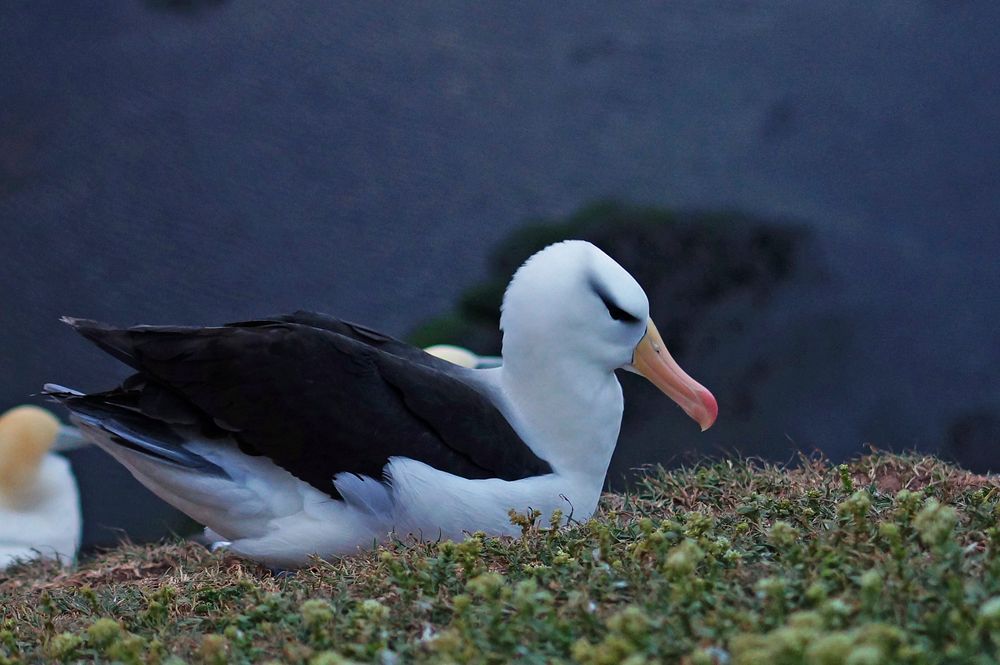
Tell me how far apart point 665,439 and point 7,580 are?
12.9 feet

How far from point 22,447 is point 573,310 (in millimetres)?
3660

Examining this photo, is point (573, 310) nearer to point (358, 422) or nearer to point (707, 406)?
point (707, 406)

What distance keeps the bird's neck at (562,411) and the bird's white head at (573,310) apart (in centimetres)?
1

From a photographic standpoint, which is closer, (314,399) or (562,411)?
(314,399)

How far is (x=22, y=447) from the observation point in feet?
21.1

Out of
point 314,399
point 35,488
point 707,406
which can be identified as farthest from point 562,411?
point 35,488

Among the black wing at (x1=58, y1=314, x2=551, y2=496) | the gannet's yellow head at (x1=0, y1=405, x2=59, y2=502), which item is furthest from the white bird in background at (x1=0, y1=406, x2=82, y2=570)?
the black wing at (x1=58, y1=314, x2=551, y2=496)

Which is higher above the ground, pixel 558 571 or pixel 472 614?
pixel 558 571

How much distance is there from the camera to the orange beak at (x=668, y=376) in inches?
169

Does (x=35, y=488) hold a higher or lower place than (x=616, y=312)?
lower

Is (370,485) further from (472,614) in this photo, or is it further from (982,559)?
(982,559)

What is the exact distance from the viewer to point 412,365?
12.9 ft

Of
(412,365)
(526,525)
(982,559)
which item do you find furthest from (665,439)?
(982,559)

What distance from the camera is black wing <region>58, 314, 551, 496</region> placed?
12.5ft
